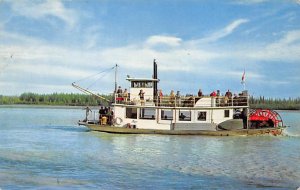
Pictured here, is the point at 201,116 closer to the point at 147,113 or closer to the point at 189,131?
the point at 189,131

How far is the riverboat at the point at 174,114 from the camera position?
656 inches

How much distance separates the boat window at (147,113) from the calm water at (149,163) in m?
1.40

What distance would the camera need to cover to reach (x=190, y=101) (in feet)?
55.2

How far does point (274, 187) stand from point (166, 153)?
15.7ft

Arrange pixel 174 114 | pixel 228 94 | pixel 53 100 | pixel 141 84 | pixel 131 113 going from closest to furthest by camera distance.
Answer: pixel 174 114, pixel 228 94, pixel 131 113, pixel 141 84, pixel 53 100

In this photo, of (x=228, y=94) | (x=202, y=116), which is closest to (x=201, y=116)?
(x=202, y=116)

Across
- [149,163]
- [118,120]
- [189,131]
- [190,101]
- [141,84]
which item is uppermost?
[141,84]

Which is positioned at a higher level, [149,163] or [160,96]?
[160,96]

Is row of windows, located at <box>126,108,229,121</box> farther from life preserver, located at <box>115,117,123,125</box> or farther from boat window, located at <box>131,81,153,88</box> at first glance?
boat window, located at <box>131,81,153,88</box>

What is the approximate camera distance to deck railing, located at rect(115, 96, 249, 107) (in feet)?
55.0

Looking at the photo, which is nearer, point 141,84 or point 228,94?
point 228,94

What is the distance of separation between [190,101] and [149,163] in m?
7.00

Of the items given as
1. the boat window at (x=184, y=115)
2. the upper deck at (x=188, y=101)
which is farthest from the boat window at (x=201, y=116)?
the boat window at (x=184, y=115)

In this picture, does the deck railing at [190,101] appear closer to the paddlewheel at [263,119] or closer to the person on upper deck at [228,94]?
the person on upper deck at [228,94]
